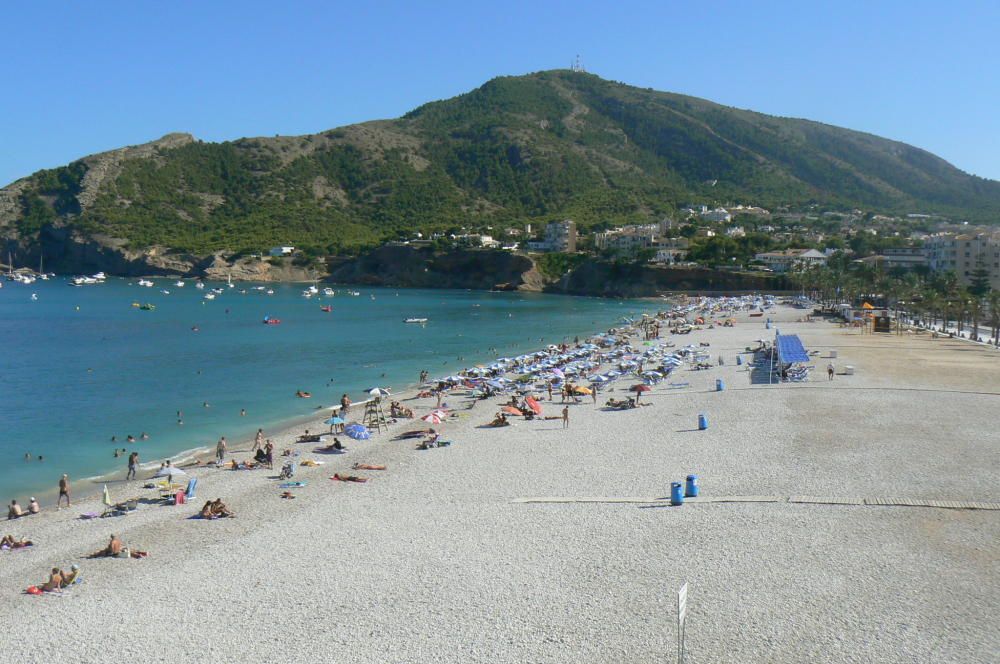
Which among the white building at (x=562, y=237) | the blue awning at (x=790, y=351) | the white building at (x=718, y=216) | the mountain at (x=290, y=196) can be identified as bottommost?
the blue awning at (x=790, y=351)

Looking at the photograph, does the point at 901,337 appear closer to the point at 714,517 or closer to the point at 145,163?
the point at 714,517

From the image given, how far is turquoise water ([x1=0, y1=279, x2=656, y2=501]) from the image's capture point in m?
27.0

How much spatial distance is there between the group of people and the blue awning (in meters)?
26.6

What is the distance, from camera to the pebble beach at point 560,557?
444 inches

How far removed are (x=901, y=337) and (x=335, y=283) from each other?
101 meters

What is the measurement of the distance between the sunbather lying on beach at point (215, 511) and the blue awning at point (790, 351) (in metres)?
23.7

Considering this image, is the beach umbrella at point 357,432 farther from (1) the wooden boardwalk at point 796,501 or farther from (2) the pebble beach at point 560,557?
(1) the wooden boardwalk at point 796,501

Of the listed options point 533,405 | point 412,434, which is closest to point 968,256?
point 533,405

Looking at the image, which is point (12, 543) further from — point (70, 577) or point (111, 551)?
point (70, 577)

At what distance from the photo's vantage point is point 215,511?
1741cm

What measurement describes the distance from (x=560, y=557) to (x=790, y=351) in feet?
77.8

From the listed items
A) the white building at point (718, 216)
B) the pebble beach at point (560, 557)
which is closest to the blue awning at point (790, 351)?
the pebble beach at point (560, 557)

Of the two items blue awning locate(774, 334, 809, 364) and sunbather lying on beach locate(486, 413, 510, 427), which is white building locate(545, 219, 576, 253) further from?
sunbather lying on beach locate(486, 413, 510, 427)

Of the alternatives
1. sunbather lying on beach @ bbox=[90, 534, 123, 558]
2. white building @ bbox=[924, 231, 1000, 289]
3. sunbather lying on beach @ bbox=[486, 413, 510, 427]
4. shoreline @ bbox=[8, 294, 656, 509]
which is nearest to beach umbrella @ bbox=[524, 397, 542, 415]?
sunbather lying on beach @ bbox=[486, 413, 510, 427]
